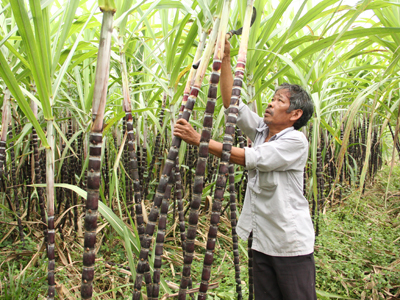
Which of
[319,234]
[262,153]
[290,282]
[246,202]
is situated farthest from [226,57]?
[319,234]

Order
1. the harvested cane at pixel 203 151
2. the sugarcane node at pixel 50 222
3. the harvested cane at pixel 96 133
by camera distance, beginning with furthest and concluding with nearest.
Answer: the sugarcane node at pixel 50 222, the harvested cane at pixel 203 151, the harvested cane at pixel 96 133

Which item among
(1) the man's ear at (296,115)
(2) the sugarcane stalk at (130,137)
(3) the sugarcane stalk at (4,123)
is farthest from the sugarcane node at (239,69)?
(3) the sugarcane stalk at (4,123)

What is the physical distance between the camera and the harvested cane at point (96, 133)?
0.73 metres

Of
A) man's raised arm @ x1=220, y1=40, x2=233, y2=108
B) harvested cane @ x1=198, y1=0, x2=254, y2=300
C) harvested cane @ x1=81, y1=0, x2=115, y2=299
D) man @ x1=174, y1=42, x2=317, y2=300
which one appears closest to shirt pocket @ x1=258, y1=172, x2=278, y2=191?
man @ x1=174, y1=42, x2=317, y2=300

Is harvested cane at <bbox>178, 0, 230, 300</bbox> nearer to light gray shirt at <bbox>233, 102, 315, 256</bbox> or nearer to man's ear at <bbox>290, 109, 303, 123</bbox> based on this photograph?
light gray shirt at <bbox>233, 102, 315, 256</bbox>

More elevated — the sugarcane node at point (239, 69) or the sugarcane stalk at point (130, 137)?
the sugarcane node at point (239, 69)

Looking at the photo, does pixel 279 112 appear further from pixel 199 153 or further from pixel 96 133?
pixel 96 133

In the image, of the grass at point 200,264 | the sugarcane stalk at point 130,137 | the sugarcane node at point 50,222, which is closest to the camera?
the sugarcane node at point 50,222

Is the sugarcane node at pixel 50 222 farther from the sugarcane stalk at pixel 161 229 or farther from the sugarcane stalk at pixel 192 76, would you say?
the sugarcane stalk at pixel 192 76

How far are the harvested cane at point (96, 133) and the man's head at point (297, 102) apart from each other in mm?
1099

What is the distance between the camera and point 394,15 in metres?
1.76

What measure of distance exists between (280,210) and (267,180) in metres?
0.16

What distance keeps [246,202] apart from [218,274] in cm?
94

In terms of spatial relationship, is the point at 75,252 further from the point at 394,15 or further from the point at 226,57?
the point at 394,15
